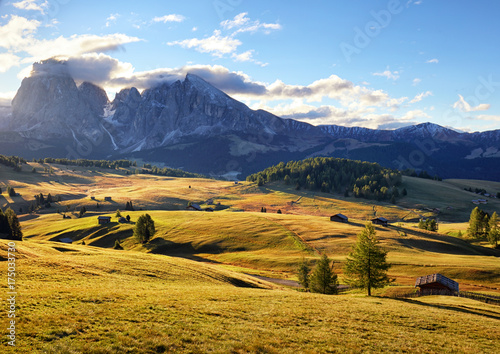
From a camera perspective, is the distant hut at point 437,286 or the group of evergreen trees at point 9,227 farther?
the group of evergreen trees at point 9,227

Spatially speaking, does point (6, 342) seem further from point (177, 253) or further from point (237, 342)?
point (177, 253)

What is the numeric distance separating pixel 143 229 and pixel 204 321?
89515mm

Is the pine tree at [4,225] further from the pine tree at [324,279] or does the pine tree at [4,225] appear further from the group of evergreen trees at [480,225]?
the group of evergreen trees at [480,225]

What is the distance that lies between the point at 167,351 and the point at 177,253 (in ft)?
279

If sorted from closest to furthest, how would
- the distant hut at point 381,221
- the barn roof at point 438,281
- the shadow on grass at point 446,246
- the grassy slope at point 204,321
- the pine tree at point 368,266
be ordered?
1. the grassy slope at point 204,321
2. the pine tree at point 368,266
3. the barn roof at point 438,281
4. the shadow on grass at point 446,246
5. the distant hut at point 381,221

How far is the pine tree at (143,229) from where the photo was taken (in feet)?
346

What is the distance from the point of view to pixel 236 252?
96938 millimetres

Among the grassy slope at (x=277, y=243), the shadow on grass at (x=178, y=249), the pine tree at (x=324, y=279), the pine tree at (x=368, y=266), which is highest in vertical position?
the pine tree at (x=368, y=266)

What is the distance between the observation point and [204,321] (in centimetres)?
2338

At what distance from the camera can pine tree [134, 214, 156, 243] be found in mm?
105500

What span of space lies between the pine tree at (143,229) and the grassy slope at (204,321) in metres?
69.6

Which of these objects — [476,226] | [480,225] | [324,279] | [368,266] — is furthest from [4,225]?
[480,225]

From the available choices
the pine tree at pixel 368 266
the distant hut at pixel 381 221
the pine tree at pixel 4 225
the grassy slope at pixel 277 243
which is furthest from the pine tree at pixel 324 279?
the pine tree at pixel 4 225

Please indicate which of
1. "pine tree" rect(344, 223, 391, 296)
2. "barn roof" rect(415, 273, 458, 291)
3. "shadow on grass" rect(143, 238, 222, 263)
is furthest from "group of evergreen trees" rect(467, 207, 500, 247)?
"shadow on grass" rect(143, 238, 222, 263)
